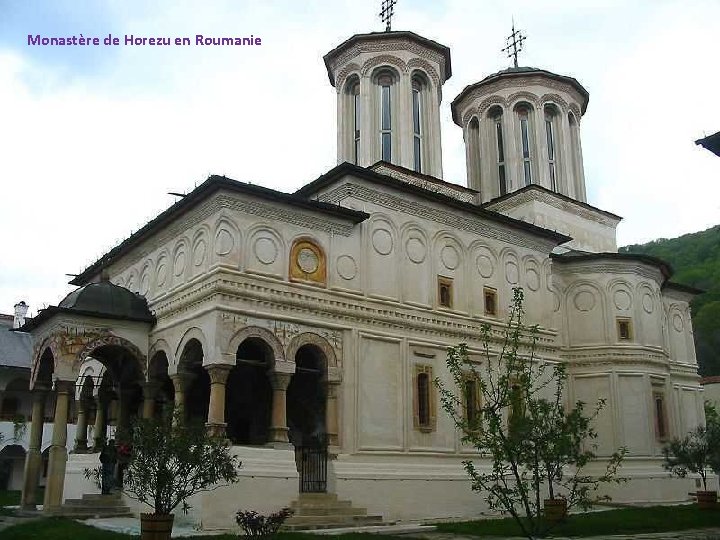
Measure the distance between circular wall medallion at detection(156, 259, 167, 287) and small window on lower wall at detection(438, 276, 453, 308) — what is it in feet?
21.1

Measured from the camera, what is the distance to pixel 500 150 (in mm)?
24281

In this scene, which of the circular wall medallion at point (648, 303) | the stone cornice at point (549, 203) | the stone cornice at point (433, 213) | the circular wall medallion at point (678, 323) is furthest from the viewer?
the circular wall medallion at point (678, 323)

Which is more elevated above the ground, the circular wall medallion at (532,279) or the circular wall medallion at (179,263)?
the circular wall medallion at (532,279)

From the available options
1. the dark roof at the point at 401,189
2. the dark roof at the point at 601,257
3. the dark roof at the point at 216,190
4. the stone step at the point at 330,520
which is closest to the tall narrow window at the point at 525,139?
the dark roof at the point at 601,257

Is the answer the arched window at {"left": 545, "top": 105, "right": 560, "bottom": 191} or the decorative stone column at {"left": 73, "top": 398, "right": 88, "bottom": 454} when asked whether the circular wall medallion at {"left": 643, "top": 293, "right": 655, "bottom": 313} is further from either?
the decorative stone column at {"left": 73, "top": 398, "right": 88, "bottom": 454}

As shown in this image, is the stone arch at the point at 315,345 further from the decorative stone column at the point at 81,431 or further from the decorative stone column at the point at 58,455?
the decorative stone column at the point at 81,431

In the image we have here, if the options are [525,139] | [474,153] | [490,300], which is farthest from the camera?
[474,153]

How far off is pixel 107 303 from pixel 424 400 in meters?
7.35

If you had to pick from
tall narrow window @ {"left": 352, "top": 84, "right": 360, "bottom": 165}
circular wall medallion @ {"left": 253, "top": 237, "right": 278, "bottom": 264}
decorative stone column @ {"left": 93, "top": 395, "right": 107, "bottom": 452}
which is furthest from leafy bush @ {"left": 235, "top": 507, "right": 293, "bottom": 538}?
tall narrow window @ {"left": 352, "top": 84, "right": 360, "bottom": 165}

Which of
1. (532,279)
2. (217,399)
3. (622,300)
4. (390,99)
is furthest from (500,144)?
(217,399)

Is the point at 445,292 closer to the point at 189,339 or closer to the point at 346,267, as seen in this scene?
the point at 346,267

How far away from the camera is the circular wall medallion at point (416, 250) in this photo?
17.7 m

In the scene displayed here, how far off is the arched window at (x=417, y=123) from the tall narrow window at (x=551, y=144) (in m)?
4.85

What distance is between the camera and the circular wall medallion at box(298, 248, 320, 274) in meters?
15.7
